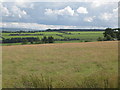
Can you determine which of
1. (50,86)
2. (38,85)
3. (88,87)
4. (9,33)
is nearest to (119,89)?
(88,87)

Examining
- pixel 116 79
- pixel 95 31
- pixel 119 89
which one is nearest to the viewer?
pixel 119 89

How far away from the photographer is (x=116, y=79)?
6.98 m

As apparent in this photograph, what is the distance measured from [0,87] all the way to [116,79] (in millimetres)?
4455

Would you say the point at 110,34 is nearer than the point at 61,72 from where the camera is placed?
No

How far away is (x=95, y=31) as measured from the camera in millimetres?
101250

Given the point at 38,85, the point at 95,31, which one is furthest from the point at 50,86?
the point at 95,31

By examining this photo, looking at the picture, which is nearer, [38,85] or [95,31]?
[38,85]

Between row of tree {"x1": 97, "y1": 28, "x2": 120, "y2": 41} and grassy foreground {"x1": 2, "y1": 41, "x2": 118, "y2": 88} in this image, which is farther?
row of tree {"x1": 97, "y1": 28, "x2": 120, "y2": 41}

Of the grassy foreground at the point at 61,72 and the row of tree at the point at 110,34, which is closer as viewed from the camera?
the grassy foreground at the point at 61,72

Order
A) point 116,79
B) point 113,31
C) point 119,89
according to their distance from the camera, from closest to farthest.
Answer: point 119,89
point 116,79
point 113,31

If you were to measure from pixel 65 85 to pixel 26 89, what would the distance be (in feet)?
4.57

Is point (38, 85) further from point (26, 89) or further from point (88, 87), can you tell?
point (88, 87)

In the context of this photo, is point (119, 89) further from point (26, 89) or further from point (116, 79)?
point (26, 89)

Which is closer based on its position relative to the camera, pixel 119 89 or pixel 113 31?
pixel 119 89
